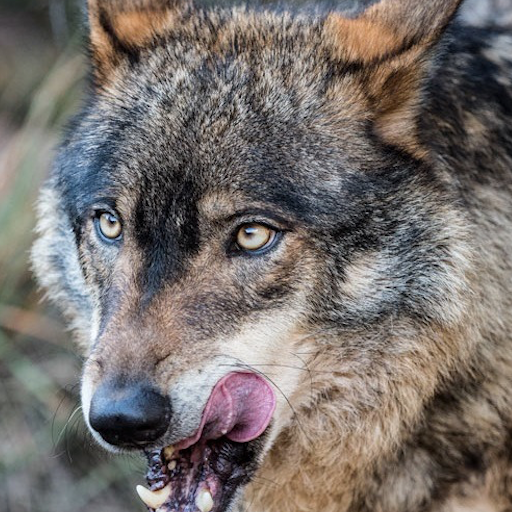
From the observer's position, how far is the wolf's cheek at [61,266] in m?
3.54

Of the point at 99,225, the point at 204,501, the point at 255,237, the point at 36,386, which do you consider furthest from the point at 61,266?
the point at 36,386

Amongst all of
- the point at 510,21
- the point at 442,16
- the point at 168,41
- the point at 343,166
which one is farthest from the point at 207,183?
the point at 510,21

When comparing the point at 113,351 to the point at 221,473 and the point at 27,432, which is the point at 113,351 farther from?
the point at 27,432

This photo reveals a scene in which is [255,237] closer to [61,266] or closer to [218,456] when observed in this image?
[218,456]

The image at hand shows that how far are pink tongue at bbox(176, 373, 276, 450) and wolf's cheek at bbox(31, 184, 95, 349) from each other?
0.70 metres

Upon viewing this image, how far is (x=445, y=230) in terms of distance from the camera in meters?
3.09

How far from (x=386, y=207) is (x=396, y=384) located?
64cm

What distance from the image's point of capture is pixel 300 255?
2.98 metres

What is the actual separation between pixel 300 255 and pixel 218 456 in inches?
28.5

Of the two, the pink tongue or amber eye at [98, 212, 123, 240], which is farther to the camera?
→ amber eye at [98, 212, 123, 240]

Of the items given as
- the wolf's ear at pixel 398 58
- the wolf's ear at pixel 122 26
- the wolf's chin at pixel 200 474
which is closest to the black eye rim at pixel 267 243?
the wolf's ear at pixel 398 58

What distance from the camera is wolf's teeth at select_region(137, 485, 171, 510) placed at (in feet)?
9.68

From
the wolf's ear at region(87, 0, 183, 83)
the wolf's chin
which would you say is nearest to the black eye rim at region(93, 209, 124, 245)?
the wolf's ear at region(87, 0, 183, 83)

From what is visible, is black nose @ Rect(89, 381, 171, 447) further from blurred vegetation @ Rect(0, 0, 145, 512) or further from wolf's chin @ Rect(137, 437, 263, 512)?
blurred vegetation @ Rect(0, 0, 145, 512)
